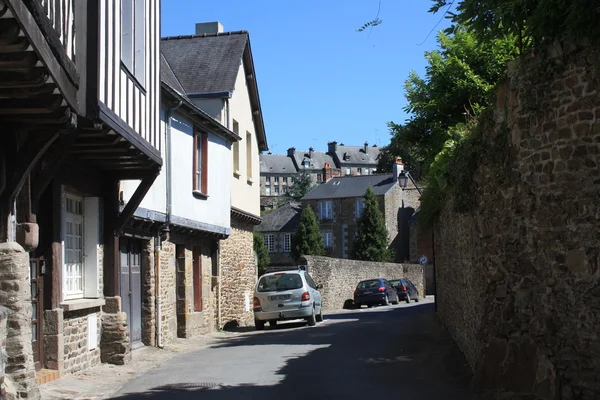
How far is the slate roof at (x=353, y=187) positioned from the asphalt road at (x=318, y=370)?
51042mm

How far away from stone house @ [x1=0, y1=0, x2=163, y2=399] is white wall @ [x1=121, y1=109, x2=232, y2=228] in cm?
181

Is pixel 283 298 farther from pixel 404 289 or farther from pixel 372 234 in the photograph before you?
pixel 372 234

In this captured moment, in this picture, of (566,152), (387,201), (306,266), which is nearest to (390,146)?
(387,201)

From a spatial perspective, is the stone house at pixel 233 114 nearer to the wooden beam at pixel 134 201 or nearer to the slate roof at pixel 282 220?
the wooden beam at pixel 134 201

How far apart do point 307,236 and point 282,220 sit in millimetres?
7879

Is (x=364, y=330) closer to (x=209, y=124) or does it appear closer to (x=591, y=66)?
(x=209, y=124)

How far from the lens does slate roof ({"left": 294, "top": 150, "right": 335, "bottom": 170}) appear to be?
141m

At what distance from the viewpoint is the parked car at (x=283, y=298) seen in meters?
21.1

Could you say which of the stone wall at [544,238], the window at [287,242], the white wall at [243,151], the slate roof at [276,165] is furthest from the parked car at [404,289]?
the slate roof at [276,165]

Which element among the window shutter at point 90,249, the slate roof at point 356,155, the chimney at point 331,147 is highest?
the chimney at point 331,147

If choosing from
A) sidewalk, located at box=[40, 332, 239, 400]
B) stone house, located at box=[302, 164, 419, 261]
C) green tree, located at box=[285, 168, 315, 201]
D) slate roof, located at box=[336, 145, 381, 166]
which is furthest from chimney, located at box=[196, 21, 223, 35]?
slate roof, located at box=[336, 145, 381, 166]

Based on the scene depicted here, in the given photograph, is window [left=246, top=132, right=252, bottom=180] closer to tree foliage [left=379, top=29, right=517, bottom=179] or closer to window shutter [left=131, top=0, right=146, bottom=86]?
tree foliage [left=379, top=29, right=517, bottom=179]

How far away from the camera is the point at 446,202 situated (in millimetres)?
14172

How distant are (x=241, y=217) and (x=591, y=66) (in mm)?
17038
